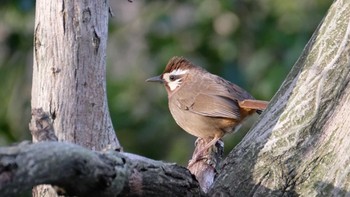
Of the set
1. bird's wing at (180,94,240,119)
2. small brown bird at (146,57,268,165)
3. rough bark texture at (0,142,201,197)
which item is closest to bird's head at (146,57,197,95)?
small brown bird at (146,57,268,165)

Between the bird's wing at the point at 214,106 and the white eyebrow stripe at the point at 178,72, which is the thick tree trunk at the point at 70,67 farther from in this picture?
the white eyebrow stripe at the point at 178,72

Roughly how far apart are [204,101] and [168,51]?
1.41 meters

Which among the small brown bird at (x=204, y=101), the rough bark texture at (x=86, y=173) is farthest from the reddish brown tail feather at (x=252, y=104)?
the rough bark texture at (x=86, y=173)

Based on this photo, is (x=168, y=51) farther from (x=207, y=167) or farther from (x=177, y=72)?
(x=207, y=167)

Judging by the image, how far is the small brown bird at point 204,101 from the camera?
5.71 metres

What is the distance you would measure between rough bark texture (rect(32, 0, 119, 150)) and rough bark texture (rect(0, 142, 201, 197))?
1.60 ft

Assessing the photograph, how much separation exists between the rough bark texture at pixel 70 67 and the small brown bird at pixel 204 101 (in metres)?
1.88

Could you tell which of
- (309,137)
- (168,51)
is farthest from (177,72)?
(309,137)

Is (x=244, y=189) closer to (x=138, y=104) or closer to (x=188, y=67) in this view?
(x=188, y=67)

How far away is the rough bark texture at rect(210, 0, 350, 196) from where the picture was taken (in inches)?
129

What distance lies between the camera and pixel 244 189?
3357 mm

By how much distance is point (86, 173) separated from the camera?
8.93ft

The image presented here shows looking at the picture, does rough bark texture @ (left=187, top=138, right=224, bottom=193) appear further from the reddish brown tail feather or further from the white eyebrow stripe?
the white eyebrow stripe

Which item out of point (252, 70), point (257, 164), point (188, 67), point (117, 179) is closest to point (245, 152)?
point (257, 164)
